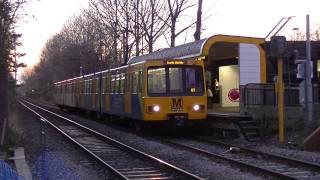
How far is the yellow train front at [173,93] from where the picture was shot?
2127 centimetres

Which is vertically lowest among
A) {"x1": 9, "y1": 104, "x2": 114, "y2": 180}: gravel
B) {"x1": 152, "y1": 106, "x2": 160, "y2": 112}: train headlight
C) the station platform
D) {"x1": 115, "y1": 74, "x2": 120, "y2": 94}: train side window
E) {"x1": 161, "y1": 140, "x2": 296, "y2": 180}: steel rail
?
{"x1": 9, "y1": 104, "x2": 114, "y2": 180}: gravel

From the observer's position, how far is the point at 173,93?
21453 millimetres

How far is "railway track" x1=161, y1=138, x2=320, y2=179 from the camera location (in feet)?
39.9

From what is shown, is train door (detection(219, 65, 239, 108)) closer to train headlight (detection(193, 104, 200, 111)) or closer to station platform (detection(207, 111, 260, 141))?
train headlight (detection(193, 104, 200, 111))

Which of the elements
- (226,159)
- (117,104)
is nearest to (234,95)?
(117,104)

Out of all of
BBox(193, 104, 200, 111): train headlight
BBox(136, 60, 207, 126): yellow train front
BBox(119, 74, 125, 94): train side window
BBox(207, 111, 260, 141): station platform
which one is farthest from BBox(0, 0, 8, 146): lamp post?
BBox(207, 111, 260, 141): station platform

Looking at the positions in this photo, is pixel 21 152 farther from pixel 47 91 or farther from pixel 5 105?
pixel 47 91

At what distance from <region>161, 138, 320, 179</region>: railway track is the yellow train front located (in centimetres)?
244

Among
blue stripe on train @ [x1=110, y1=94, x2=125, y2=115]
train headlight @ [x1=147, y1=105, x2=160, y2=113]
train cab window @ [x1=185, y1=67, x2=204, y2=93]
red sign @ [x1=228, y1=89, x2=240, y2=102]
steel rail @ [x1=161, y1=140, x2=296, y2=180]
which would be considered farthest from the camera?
red sign @ [x1=228, y1=89, x2=240, y2=102]

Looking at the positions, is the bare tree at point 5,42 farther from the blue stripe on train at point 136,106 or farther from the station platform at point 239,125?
the station platform at point 239,125

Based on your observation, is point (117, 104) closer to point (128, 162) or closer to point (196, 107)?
point (196, 107)

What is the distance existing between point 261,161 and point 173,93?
7504 mm

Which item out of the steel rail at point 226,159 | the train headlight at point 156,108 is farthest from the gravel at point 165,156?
the train headlight at point 156,108

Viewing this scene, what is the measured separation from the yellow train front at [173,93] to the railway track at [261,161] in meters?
2.44
